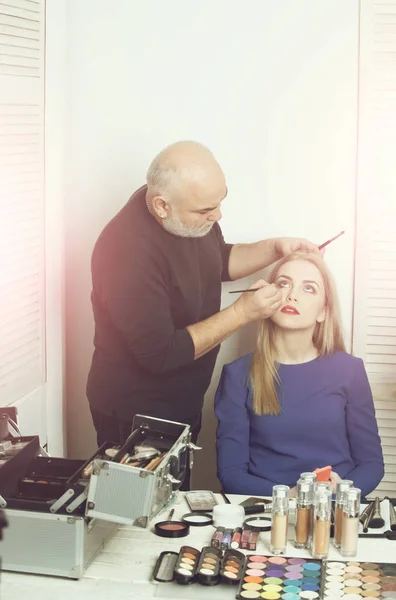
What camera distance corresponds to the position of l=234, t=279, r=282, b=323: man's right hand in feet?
7.29

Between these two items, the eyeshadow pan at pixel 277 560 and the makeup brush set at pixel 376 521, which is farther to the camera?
the makeup brush set at pixel 376 521

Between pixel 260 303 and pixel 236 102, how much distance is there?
0.82 meters

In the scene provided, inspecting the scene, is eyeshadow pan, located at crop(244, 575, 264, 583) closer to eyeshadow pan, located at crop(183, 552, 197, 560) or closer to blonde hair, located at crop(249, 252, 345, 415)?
eyeshadow pan, located at crop(183, 552, 197, 560)

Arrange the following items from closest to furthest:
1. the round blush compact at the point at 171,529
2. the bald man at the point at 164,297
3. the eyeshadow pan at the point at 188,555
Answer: the eyeshadow pan at the point at 188,555 → the round blush compact at the point at 171,529 → the bald man at the point at 164,297

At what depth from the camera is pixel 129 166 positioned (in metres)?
2.78

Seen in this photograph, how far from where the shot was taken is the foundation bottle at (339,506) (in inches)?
65.9

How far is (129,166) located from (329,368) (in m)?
0.97

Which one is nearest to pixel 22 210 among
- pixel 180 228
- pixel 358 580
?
pixel 180 228

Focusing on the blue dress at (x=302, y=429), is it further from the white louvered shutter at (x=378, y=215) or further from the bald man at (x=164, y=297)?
the white louvered shutter at (x=378, y=215)

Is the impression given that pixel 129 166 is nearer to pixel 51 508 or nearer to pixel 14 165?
pixel 14 165

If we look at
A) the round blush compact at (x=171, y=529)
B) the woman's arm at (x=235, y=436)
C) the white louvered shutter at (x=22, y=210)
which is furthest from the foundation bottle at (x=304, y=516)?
the white louvered shutter at (x=22, y=210)

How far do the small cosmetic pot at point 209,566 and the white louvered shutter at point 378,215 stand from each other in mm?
1277

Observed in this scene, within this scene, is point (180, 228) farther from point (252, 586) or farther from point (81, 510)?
point (252, 586)

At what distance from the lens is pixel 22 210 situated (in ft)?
8.02
